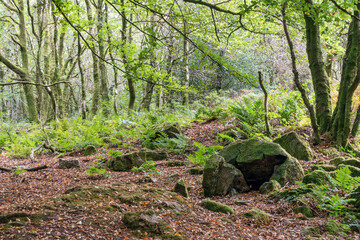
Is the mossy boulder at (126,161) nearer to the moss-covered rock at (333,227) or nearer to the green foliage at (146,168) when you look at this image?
the green foliage at (146,168)

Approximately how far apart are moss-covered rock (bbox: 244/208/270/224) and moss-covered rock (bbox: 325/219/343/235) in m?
0.69

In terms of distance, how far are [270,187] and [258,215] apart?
1065 millimetres

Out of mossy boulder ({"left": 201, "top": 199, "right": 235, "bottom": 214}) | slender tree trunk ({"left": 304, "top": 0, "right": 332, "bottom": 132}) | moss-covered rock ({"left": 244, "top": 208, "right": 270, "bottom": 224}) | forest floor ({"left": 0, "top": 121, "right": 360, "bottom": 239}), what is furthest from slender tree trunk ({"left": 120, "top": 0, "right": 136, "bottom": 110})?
slender tree trunk ({"left": 304, "top": 0, "right": 332, "bottom": 132})

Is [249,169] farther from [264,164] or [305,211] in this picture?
[305,211]

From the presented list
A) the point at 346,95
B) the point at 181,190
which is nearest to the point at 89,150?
the point at 181,190

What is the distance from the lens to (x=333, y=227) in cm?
341

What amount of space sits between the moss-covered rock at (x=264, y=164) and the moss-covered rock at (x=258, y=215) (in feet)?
3.75

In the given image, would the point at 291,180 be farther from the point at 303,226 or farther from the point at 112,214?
the point at 112,214

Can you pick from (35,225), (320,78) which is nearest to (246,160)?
(35,225)

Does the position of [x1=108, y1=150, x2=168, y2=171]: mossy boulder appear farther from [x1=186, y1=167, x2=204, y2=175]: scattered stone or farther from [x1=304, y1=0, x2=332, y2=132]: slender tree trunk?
[x1=304, y1=0, x2=332, y2=132]: slender tree trunk

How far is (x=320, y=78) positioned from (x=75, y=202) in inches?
277

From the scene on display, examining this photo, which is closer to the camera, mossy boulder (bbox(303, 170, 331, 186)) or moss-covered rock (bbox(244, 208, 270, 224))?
moss-covered rock (bbox(244, 208, 270, 224))

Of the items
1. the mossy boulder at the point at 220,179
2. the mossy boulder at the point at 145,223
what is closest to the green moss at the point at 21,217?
the mossy boulder at the point at 145,223

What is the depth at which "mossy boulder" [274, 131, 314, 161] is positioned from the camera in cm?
611
